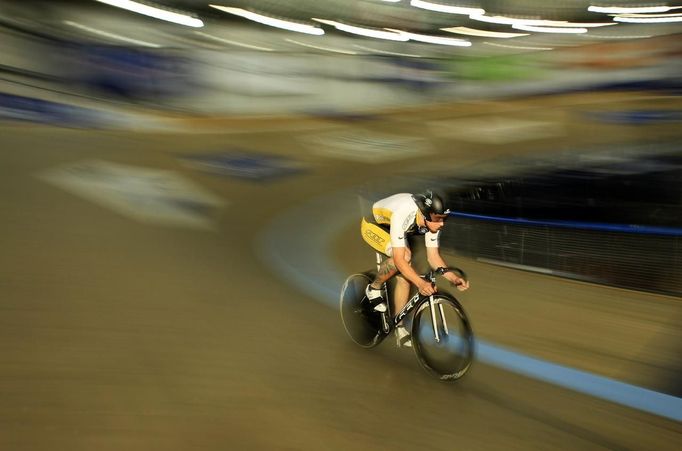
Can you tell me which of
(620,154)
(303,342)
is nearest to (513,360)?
(303,342)

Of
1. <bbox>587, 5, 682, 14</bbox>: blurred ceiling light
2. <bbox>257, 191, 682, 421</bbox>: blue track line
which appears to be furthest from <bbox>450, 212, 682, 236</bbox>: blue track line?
<bbox>587, 5, 682, 14</bbox>: blurred ceiling light

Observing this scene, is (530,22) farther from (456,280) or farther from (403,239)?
(456,280)

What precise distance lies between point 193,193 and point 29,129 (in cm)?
679

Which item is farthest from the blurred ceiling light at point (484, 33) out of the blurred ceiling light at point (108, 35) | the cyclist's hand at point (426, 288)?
the cyclist's hand at point (426, 288)

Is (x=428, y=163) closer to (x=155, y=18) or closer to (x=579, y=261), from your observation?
(x=579, y=261)

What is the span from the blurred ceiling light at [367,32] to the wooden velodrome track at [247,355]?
2091cm

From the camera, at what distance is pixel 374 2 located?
3175 cm

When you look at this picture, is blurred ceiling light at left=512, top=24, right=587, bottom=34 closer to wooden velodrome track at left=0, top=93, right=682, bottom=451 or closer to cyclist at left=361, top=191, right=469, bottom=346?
wooden velodrome track at left=0, top=93, right=682, bottom=451

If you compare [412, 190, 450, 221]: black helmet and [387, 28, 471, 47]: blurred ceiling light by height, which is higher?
[412, 190, 450, 221]: black helmet

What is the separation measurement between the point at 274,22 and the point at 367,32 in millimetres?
4525

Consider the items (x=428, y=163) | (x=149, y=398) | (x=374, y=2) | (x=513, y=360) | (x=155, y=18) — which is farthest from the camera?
(x=374, y=2)

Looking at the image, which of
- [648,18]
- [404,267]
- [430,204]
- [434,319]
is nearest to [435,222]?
[430,204]

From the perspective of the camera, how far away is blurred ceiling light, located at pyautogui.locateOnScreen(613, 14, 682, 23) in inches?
1373

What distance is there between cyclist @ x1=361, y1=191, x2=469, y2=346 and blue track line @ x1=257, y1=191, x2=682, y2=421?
2.56 ft
